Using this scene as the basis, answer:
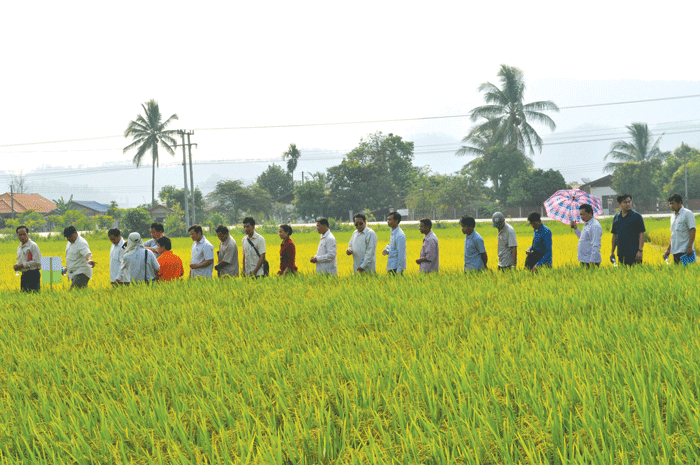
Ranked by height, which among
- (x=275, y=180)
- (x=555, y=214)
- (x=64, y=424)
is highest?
(x=275, y=180)

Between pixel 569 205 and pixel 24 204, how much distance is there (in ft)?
257

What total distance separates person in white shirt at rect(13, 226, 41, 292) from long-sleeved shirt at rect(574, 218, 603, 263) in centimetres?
818

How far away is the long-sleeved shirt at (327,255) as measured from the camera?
8.58 metres

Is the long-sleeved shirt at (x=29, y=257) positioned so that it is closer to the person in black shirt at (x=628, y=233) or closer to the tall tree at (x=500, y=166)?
the person in black shirt at (x=628, y=233)

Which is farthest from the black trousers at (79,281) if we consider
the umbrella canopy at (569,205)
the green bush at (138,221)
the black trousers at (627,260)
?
the green bush at (138,221)

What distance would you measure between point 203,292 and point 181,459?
5.07 metres

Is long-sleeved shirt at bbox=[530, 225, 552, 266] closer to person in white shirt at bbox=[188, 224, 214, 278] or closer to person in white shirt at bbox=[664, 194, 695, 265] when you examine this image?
person in white shirt at bbox=[664, 194, 695, 265]

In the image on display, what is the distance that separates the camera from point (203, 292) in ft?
24.0

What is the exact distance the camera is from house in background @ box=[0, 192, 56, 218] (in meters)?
66.6

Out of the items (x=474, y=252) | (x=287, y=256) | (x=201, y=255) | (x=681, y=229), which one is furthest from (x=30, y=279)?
(x=681, y=229)

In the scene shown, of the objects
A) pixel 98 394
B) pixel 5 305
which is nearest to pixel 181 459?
pixel 98 394

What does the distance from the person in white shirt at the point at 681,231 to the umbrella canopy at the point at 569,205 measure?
1864mm

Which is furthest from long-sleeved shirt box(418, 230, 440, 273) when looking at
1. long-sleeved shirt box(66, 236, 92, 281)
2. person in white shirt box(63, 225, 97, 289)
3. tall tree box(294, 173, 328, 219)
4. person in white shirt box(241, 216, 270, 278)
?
tall tree box(294, 173, 328, 219)

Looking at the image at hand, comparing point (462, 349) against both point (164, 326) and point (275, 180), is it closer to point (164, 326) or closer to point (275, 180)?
point (164, 326)
